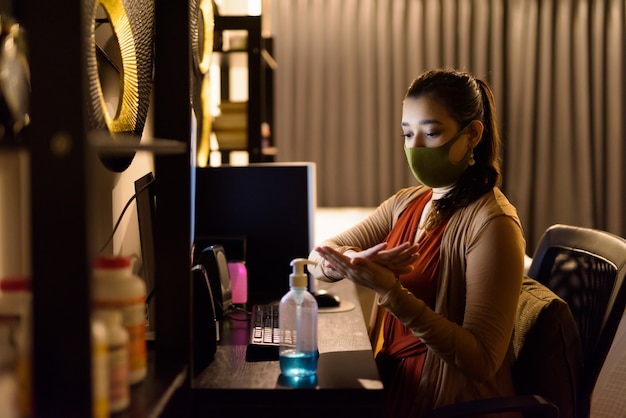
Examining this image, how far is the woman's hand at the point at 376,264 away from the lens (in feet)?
4.42

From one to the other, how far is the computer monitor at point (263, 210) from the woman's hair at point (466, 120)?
0.67 m

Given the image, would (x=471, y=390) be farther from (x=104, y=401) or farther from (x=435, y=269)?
(x=104, y=401)

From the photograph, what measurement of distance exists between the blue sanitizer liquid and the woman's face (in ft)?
1.86

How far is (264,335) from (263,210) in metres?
0.75

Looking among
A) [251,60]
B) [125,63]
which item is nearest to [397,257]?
[125,63]

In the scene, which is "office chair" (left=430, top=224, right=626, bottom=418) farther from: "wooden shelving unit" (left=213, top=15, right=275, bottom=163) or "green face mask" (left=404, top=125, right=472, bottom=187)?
"wooden shelving unit" (left=213, top=15, right=275, bottom=163)

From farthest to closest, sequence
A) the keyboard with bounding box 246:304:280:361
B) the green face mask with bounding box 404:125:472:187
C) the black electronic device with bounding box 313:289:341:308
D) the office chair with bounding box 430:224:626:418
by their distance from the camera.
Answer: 1. the black electronic device with bounding box 313:289:341:308
2. the green face mask with bounding box 404:125:472:187
3. the keyboard with bounding box 246:304:280:361
4. the office chair with bounding box 430:224:626:418

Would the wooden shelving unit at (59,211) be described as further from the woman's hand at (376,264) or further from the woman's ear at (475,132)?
the woman's ear at (475,132)

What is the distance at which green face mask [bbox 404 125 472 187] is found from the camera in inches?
61.7

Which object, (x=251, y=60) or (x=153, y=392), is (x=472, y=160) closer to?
(x=153, y=392)

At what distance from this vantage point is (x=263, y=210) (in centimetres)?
224

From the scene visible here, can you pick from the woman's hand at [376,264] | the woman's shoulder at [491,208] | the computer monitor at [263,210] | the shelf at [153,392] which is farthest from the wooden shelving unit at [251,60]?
the shelf at [153,392]

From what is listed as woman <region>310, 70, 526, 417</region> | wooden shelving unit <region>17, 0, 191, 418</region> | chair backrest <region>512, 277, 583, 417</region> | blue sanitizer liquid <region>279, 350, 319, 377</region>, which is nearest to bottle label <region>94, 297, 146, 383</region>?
wooden shelving unit <region>17, 0, 191, 418</region>

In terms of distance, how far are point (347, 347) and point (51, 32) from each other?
0.99 metres
